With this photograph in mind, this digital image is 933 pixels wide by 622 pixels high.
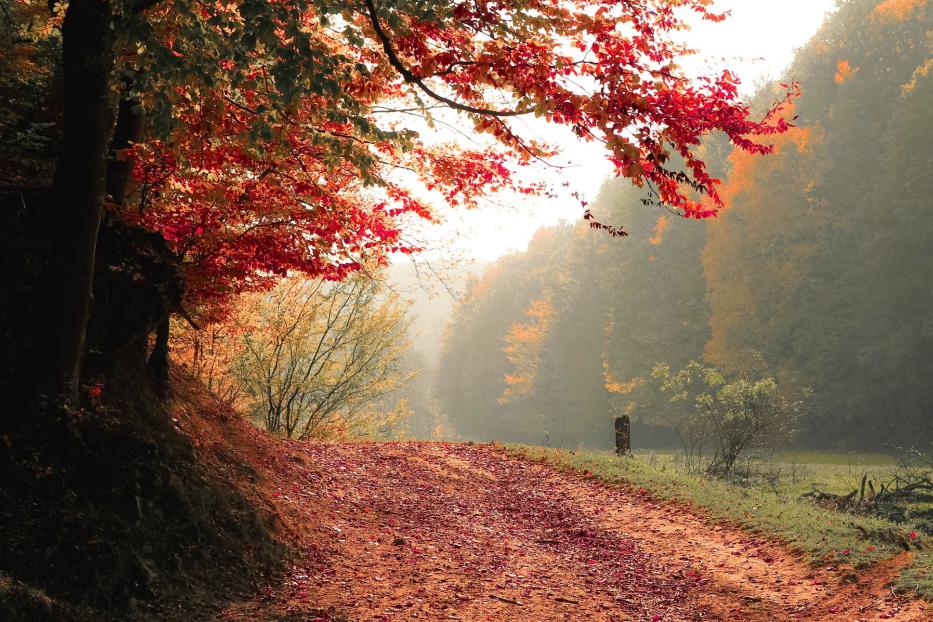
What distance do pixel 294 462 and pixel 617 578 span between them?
206 inches

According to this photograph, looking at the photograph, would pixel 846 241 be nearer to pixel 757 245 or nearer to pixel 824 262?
pixel 824 262

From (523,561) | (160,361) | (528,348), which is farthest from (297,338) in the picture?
(528,348)

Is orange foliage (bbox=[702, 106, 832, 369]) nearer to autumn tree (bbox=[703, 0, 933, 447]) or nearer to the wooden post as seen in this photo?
autumn tree (bbox=[703, 0, 933, 447])

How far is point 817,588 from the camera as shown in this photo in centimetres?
739

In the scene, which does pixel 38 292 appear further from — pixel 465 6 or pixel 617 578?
pixel 617 578

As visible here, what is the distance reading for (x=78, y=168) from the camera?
5.77 m

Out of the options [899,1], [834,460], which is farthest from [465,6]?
[899,1]

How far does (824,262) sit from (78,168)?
29767 mm

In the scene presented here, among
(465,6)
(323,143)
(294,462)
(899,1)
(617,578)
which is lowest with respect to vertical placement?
(617,578)

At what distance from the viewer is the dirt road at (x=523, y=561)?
6.73 meters

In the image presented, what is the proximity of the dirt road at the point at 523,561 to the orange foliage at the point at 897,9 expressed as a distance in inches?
1097

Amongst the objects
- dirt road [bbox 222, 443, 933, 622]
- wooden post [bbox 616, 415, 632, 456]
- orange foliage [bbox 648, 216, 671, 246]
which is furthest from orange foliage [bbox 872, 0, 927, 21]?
dirt road [bbox 222, 443, 933, 622]

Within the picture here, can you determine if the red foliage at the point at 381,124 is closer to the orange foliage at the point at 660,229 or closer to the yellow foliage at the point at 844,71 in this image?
the yellow foliage at the point at 844,71

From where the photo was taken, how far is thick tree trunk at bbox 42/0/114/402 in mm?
5707
